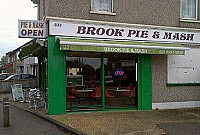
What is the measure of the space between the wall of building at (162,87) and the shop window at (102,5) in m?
2.97

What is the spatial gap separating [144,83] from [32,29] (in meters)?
5.28

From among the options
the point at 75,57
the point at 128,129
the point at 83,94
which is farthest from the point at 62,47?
the point at 128,129

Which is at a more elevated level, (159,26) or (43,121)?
(159,26)

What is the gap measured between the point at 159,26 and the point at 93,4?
10.4 ft

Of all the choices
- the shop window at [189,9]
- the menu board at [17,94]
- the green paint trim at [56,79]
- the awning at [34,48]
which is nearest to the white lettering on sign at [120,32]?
the green paint trim at [56,79]

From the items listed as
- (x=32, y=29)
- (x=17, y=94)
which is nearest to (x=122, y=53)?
(x=32, y=29)

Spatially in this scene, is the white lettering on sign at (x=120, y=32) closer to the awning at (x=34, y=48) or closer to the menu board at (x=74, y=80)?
the awning at (x=34, y=48)

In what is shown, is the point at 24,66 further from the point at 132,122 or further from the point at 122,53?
the point at 132,122

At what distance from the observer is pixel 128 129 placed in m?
8.69

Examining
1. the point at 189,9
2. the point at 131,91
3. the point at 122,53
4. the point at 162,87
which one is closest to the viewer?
the point at 122,53

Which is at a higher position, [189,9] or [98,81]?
[189,9]

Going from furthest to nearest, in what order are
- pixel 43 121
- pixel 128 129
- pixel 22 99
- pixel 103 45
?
1. pixel 22 99
2. pixel 103 45
3. pixel 43 121
4. pixel 128 129

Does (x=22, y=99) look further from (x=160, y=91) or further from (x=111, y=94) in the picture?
(x=160, y=91)

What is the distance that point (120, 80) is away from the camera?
12.9m
